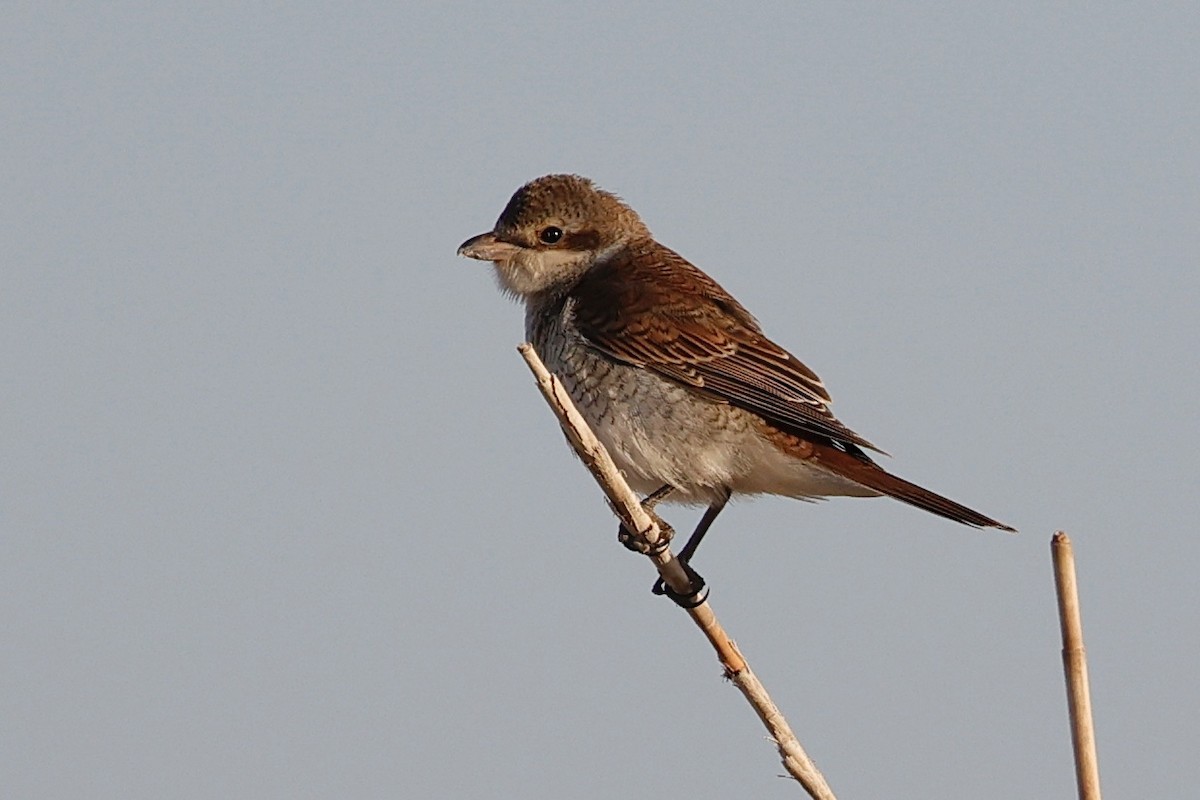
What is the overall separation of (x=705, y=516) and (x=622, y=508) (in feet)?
6.68

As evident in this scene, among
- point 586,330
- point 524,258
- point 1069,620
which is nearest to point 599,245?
point 524,258

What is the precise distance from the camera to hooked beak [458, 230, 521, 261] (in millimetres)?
5991

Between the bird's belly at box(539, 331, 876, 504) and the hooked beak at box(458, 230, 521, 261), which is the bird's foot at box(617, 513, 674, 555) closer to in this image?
the bird's belly at box(539, 331, 876, 504)

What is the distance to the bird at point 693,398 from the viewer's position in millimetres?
5062

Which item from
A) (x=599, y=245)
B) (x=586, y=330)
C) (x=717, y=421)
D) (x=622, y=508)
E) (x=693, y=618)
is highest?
(x=599, y=245)

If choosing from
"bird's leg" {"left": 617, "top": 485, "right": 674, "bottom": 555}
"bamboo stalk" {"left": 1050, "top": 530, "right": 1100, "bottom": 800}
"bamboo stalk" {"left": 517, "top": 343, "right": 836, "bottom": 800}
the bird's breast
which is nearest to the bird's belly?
the bird's breast

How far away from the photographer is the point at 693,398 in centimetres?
520

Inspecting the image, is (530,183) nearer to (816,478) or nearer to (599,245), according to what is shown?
(599,245)

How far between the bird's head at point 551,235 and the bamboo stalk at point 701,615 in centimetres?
249

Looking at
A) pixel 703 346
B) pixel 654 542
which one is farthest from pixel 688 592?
pixel 703 346

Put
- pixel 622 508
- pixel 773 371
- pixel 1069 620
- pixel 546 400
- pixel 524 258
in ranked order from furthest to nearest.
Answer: pixel 524 258 < pixel 773 371 < pixel 622 508 < pixel 546 400 < pixel 1069 620

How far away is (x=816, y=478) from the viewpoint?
5.01 m

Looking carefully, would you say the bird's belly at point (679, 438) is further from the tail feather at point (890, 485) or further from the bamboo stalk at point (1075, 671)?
the bamboo stalk at point (1075, 671)

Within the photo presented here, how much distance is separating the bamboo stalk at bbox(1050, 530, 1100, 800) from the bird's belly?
233cm
